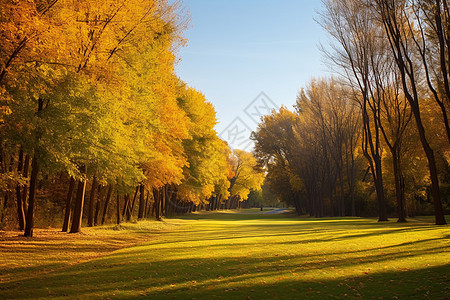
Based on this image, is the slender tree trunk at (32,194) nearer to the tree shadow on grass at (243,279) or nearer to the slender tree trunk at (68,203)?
the slender tree trunk at (68,203)

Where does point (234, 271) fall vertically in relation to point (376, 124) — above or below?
below

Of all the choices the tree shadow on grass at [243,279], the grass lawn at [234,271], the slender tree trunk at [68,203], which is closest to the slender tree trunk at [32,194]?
the grass lawn at [234,271]

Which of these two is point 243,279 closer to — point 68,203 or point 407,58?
point 68,203

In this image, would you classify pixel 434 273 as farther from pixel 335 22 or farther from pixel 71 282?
pixel 335 22

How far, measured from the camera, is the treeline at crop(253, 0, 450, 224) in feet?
76.5

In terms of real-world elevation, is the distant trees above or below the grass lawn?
above

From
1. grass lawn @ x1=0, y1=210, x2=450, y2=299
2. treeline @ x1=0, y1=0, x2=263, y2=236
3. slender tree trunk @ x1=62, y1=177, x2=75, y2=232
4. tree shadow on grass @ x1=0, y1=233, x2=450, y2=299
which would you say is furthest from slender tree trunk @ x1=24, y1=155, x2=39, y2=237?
tree shadow on grass @ x1=0, y1=233, x2=450, y2=299

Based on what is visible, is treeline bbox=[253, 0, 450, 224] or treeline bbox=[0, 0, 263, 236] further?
treeline bbox=[253, 0, 450, 224]

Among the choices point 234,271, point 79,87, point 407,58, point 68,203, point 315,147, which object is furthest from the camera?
point 315,147

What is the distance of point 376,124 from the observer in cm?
3025

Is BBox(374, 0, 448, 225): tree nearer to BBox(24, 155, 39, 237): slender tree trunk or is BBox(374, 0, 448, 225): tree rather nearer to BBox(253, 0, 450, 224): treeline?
BBox(253, 0, 450, 224): treeline

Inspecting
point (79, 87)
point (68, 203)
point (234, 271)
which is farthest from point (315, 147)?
point (234, 271)

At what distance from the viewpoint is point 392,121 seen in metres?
33.1

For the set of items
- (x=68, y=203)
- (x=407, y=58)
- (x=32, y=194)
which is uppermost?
(x=407, y=58)
